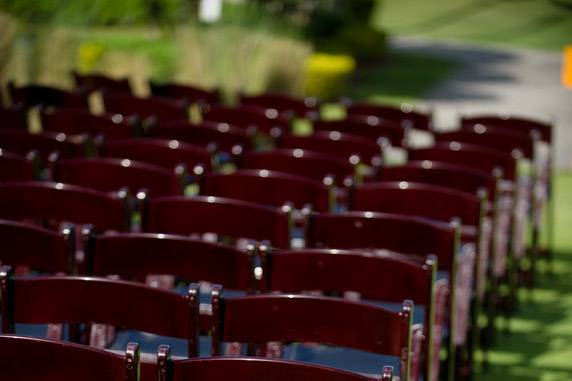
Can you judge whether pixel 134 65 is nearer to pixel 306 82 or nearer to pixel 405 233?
pixel 306 82

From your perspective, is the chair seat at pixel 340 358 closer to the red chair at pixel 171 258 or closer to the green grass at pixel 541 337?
the red chair at pixel 171 258

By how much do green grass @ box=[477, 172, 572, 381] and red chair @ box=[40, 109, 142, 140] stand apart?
2.74 m

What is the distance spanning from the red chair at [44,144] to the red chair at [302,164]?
0.98 meters

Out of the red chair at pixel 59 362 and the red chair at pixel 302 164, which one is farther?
the red chair at pixel 302 164

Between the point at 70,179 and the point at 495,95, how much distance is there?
1201cm

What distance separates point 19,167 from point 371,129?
2.94m

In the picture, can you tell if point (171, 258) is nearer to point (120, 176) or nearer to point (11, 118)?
point (120, 176)

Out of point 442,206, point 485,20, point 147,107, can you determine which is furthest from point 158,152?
point 485,20

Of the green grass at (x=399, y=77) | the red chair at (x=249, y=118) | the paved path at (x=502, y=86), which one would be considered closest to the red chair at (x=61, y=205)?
the red chair at (x=249, y=118)

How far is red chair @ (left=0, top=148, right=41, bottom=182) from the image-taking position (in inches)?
237

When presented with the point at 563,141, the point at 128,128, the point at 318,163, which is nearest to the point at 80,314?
the point at 318,163

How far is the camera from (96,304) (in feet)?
12.7

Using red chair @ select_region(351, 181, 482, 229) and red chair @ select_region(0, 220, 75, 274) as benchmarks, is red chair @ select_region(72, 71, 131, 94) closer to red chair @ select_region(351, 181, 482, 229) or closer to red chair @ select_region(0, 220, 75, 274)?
red chair @ select_region(351, 181, 482, 229)

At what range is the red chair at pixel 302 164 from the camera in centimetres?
659
